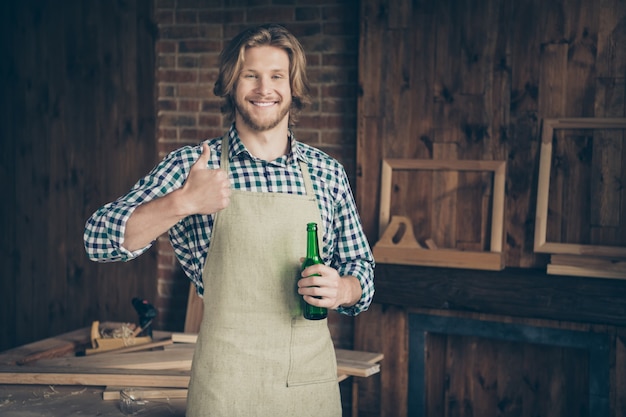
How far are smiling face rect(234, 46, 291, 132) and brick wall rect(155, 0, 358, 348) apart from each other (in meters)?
1.70

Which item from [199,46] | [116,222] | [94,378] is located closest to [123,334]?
[94,378]

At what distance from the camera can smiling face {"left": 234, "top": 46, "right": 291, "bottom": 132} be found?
8.02ft

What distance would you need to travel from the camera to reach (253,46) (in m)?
2.48

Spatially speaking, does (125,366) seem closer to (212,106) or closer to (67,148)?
(212,106)

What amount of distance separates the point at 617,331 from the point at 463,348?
73 cm

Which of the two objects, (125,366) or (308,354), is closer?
(308,354)

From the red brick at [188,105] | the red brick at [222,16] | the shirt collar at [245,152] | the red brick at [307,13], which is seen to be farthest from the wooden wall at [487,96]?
the shirt collar at [245,152]

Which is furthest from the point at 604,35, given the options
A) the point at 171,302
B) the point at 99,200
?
the point at 99,200

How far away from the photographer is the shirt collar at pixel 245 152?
251 cm

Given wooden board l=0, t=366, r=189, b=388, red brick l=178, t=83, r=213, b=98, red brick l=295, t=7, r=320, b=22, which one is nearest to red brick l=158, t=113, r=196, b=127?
red brick l=178, t=83, r=213, b=98

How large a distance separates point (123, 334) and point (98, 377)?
618 millimetres

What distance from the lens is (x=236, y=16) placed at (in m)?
4.37

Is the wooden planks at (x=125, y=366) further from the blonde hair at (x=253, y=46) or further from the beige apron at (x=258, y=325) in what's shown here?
the blonde hair at (x=253, y=46)

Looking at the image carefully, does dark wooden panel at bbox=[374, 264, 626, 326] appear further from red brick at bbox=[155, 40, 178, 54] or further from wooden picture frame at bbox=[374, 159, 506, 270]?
red brick at bbox=[155, 40, 178, 54]
